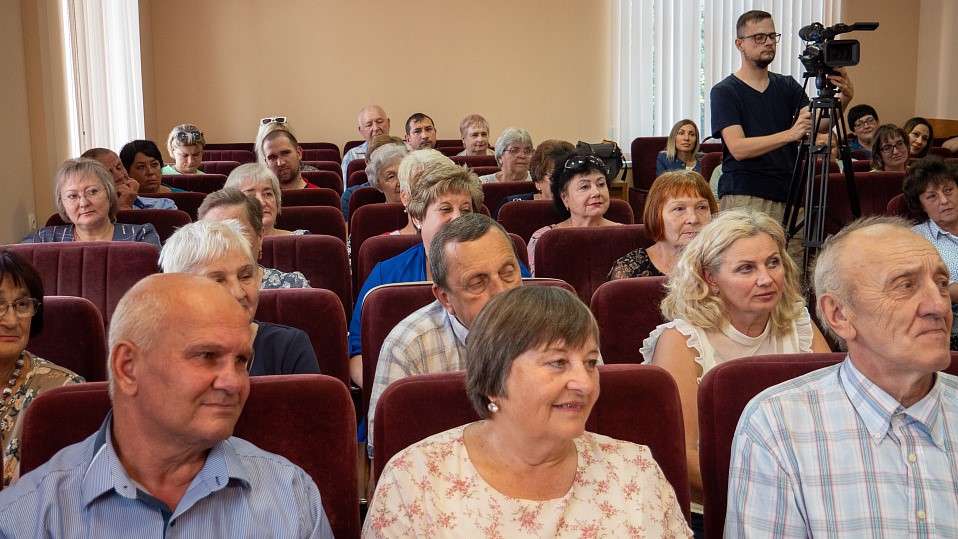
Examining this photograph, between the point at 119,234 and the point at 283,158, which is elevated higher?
the point at 283,158

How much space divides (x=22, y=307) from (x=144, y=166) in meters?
3.16

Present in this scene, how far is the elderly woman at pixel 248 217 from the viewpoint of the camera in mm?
2996

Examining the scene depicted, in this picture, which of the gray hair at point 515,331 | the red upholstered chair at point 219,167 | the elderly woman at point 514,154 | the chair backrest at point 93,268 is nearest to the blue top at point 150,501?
the gray hair at point 515,331

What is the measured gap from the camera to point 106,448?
1492 mm

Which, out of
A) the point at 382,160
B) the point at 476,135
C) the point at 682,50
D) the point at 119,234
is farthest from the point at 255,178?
the point at 682,50

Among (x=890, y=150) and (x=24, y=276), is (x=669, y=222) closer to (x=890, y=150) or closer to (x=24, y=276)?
(x=24, y=276)

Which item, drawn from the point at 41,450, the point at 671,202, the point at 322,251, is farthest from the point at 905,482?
the point at 322,251

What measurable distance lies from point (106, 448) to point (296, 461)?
34cm

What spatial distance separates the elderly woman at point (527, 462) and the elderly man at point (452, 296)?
2.00 ft

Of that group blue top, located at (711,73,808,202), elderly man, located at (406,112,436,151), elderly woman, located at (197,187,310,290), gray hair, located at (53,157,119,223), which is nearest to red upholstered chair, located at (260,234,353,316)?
elderly woman, located at (197,187,310,290)

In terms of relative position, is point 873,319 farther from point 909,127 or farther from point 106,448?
point 909,127

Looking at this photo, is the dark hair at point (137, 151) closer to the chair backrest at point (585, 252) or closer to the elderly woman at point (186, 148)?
the elderly woman at point (186, 148)

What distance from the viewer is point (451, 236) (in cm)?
230

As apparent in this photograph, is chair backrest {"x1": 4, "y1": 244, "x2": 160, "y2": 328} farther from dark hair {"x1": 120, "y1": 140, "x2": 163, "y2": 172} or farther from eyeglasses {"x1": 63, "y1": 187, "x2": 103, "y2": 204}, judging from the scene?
dark hair {"x1": 120, "y1": 140, "x2": 163, "y2": 172}
